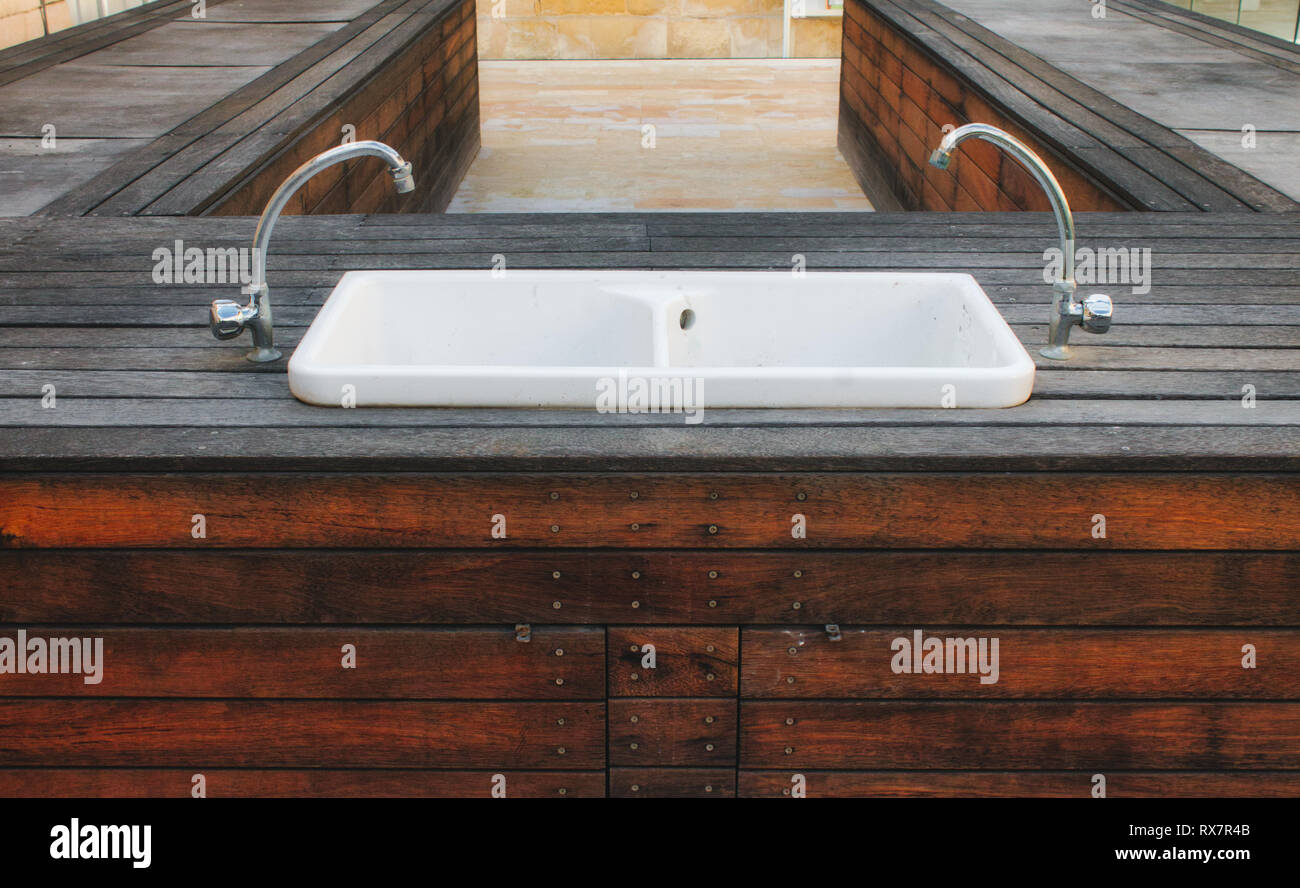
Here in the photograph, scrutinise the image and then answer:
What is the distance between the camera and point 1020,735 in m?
2.06

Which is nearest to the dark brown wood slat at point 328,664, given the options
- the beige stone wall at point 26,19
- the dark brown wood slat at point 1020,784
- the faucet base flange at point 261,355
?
the dark brown wood slat at point 1020,784

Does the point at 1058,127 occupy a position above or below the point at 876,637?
above

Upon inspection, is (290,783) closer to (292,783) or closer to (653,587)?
(292,783)

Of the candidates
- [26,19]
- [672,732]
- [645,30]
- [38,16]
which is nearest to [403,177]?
[672,732]

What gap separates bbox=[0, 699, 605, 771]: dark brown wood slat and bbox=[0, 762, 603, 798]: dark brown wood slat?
18mm

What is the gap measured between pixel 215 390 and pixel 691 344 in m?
0.96

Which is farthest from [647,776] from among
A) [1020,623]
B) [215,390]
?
[215,390]

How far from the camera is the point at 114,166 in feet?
12.2

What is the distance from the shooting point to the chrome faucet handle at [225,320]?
2.12 meters

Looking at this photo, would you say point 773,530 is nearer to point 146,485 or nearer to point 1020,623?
point 1020,623

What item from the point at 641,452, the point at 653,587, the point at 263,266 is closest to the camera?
the point at 641,452

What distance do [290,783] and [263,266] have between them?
0.90 meters
